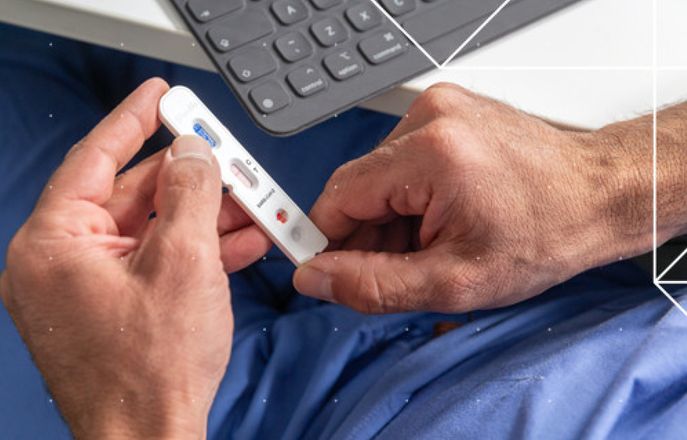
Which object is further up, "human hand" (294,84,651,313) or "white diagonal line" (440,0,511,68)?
"white diagonal line" (440,0,511,68)

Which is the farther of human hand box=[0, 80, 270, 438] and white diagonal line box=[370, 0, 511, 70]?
white diagonal line box=[370, 0, 511, 70]

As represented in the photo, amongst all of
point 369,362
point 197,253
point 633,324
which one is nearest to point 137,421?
point 197,253

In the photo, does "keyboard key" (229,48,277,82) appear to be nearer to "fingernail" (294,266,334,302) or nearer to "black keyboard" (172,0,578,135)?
"black keyboard" (172,0,578,135)

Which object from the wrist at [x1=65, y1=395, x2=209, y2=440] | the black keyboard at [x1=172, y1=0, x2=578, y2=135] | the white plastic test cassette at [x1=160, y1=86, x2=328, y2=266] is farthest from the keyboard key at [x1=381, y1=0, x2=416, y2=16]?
the wrist at [x1=65, y1=395, x2=209, y2=440]

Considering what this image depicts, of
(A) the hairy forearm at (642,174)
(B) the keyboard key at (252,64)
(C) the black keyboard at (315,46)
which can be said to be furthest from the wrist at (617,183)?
(B) the keyboard key at (252,64)

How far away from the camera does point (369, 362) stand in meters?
0.59

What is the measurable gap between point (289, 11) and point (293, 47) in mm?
27

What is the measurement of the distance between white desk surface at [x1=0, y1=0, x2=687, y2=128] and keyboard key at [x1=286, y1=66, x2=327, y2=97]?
0.04 m

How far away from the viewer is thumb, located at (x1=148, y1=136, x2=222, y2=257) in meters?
0.43

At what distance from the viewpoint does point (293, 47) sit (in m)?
0.52

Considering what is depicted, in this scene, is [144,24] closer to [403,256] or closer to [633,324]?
[403,256]

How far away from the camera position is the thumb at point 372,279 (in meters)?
0.51

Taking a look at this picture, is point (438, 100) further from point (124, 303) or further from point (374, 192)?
point (124, 303)

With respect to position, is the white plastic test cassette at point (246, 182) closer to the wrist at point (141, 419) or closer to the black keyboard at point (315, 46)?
the black keyboard at point (315, 46)
